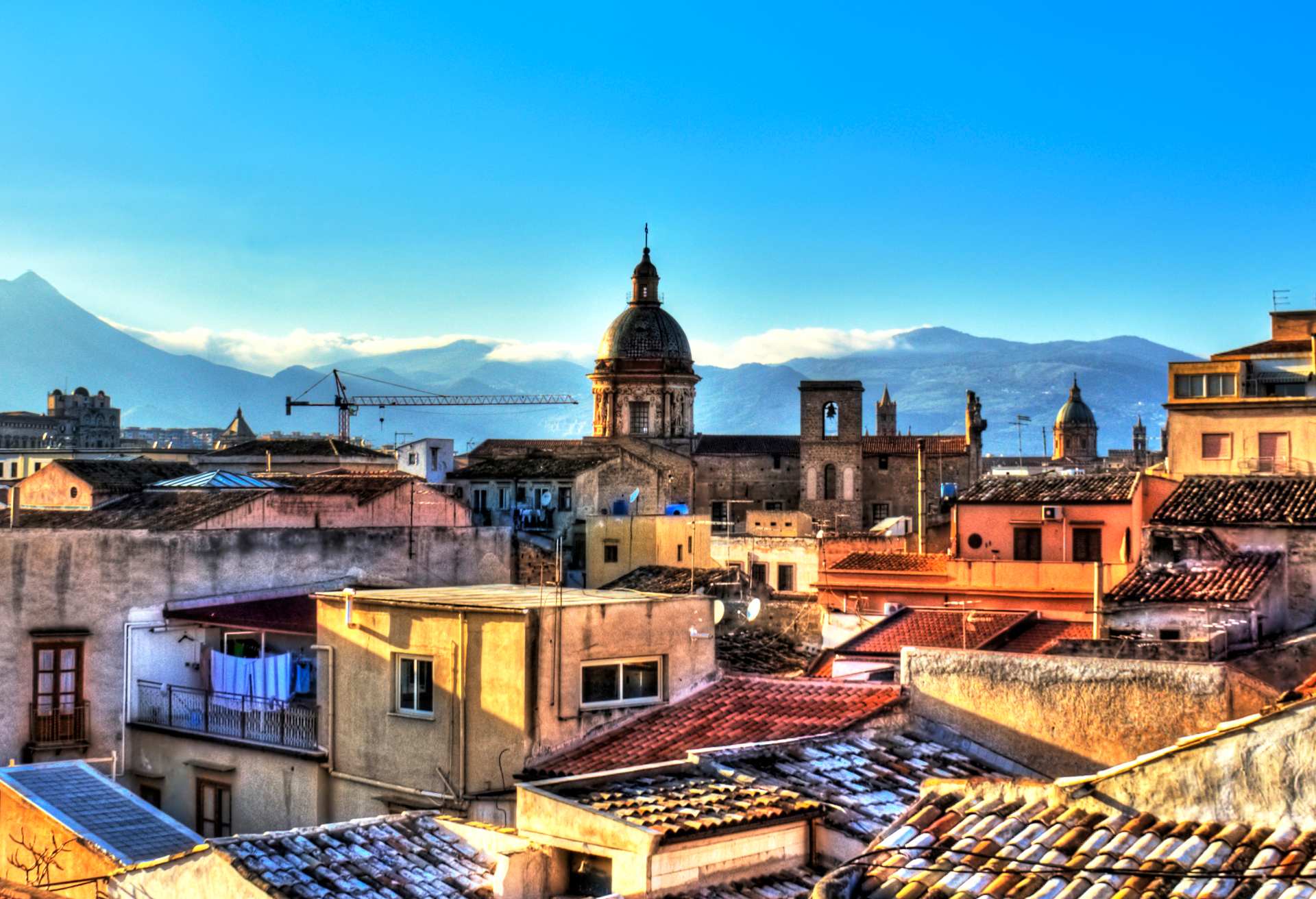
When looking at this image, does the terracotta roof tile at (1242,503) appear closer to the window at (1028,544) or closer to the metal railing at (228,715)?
the window at (1028,544)

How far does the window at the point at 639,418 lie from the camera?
81.1m

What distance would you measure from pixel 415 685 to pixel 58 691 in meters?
7.02

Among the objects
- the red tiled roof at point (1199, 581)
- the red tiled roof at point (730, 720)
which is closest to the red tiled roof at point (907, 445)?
the red tiled roof at point (1199, 581)

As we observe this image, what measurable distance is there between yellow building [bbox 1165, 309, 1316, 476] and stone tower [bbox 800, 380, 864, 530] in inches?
1258

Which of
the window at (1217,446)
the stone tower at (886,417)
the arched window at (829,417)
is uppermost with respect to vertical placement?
the stone tower at (886,417)

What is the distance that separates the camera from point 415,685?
1606 cm

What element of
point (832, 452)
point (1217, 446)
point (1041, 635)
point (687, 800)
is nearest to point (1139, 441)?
point (832, 452)

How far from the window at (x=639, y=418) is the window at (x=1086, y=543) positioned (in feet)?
164

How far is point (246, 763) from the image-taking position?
18.5 meters

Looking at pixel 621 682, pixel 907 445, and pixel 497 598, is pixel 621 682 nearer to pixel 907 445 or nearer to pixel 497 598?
pixel 497 598

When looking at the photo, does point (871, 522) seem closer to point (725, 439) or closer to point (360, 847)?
point (725, 439)

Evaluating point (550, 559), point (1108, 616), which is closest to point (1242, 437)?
point (1108, 616)

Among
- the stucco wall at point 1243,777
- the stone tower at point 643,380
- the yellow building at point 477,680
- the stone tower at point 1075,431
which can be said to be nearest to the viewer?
the stucco wall at point 1243,777

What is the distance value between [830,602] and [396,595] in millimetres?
18575
